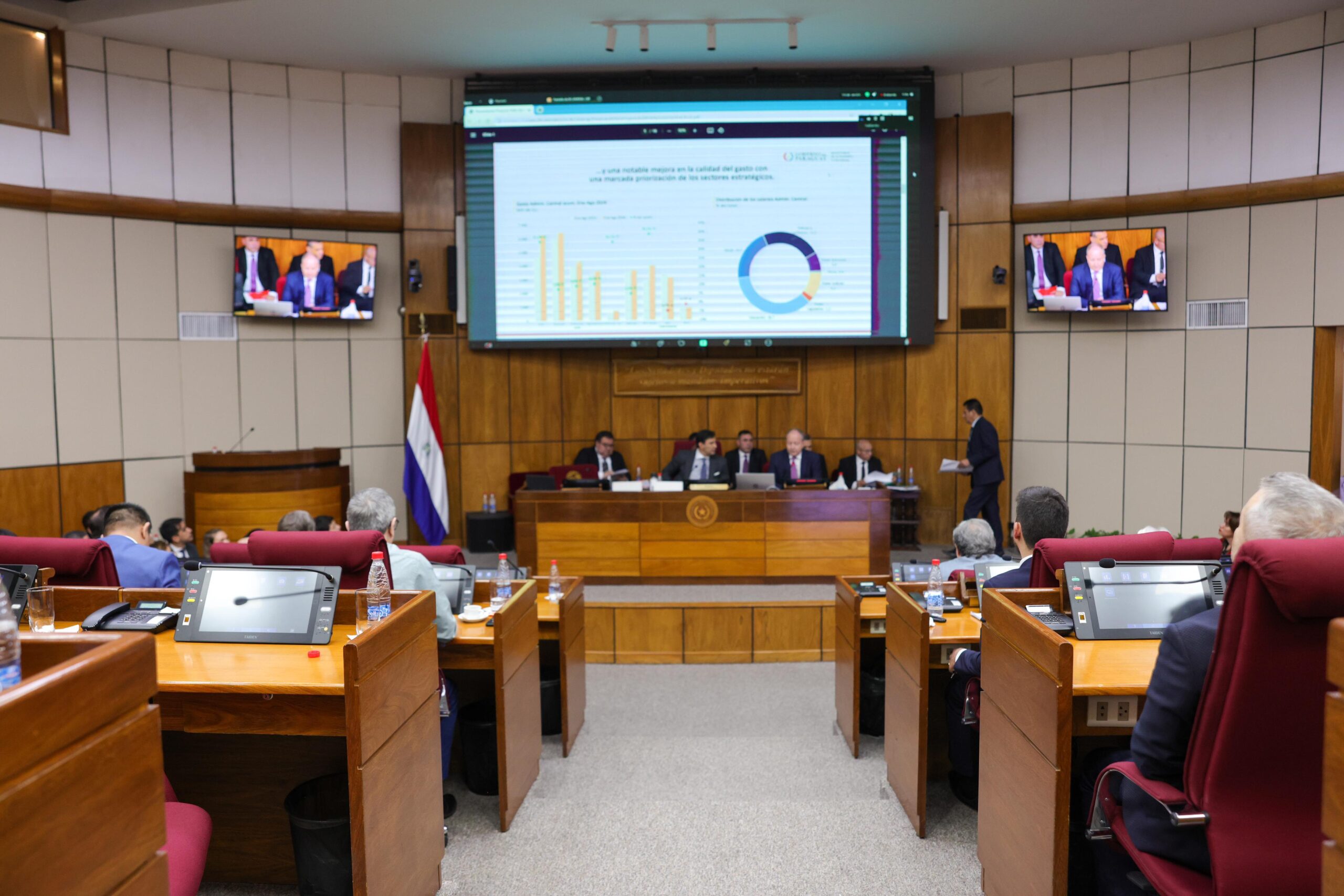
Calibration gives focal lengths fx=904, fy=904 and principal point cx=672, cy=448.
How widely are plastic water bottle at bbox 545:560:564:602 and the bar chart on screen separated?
429cm

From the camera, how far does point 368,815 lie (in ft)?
7.75

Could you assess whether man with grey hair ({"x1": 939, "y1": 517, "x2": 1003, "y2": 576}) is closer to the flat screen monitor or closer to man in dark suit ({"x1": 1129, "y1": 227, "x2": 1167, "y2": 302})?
the flat screen monitor

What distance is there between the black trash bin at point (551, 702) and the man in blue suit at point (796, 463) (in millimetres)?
3857

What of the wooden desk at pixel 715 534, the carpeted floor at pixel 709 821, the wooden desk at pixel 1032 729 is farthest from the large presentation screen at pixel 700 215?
the wooden desk at pixel 1032 729

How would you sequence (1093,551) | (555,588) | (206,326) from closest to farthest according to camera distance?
1. (1093,551)
2. (555,588)
3. (206,326)

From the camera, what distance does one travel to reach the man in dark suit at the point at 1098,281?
26.1ft

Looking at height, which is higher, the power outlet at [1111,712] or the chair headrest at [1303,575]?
the chair headrest at [1303,575]

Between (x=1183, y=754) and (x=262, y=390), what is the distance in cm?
818

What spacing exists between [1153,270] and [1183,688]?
7.00 metres

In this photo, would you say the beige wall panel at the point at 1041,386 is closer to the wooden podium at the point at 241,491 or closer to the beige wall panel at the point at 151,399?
the wooden podium at the point at 241,491

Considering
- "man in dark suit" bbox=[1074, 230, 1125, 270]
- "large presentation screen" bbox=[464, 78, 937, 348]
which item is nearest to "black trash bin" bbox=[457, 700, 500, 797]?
"large presentation screen" bbox=[464, 78, 937, 348]

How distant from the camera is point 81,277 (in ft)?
24.2

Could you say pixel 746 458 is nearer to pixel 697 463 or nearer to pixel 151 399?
pixel 697 463

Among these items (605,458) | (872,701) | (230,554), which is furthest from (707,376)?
(230,554)
